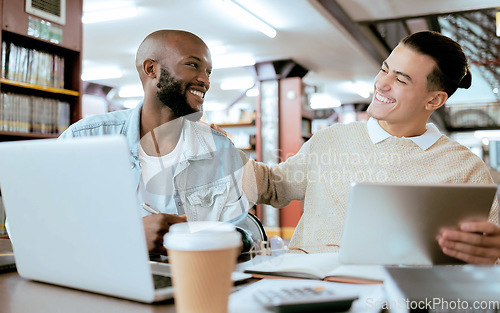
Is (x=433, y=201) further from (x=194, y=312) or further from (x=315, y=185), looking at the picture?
(x=315, y=185)

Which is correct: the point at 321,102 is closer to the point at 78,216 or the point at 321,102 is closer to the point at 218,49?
the point at 218,49

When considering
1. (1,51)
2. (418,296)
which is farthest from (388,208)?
(1,51)

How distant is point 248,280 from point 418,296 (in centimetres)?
40

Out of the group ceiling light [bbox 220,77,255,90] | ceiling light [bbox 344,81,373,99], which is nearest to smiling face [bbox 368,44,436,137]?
ceiling light [bbox 220,77,255,90]

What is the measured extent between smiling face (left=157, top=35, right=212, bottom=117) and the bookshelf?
1.73 metres

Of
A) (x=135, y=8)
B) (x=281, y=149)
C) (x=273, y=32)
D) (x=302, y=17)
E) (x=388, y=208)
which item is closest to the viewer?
(x=388, y=208)

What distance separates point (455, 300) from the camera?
57cm

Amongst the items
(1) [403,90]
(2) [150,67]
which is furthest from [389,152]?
(2) [150,67]

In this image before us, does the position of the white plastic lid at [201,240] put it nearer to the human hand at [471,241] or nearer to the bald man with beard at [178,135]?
the human hand at [471,241]

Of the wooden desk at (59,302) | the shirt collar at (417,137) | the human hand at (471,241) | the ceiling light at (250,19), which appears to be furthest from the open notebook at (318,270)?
the ceiling light at (250,19)

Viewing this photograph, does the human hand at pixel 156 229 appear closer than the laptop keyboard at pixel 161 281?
No

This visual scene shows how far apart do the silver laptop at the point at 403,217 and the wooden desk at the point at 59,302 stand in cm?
37

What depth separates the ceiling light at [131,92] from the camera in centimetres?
909

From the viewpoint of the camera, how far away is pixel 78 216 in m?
0.75
